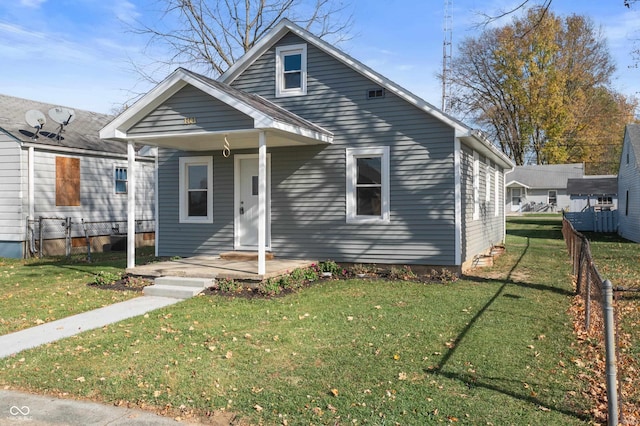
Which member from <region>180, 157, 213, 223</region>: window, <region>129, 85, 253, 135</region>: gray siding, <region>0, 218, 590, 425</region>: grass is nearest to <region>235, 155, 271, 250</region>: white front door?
<region>180, 157, 213, 223</region>: window

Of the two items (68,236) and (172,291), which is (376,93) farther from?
(68,236)

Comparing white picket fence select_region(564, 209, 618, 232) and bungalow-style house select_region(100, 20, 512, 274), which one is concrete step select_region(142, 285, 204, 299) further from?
white picket fence select_region(564, 209, 618, 232)

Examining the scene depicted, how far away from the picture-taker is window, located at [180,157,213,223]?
12914 mm

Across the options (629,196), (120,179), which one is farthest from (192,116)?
(629,196)

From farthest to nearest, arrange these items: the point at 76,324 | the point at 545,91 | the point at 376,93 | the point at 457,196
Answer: the point at 545,91, the point at 376,93, the point at 457,196, the point at 76,324

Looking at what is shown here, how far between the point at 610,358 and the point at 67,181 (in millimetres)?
16385

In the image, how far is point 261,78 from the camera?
1273 cm

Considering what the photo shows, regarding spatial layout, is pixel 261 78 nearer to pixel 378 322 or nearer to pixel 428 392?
pixel 378 322

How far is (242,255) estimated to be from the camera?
12.1 m

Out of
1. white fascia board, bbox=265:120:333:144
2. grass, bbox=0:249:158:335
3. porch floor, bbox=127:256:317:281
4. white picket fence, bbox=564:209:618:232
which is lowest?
grass, bbox=0:249:158:335

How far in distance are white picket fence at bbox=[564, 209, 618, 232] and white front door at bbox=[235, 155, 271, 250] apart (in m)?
21.2

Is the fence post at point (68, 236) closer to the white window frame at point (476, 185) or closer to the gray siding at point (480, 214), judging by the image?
the gray siding at point (480, 214)

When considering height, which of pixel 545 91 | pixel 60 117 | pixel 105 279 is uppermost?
pixel 545 91

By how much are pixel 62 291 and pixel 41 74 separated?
48.7 ft
